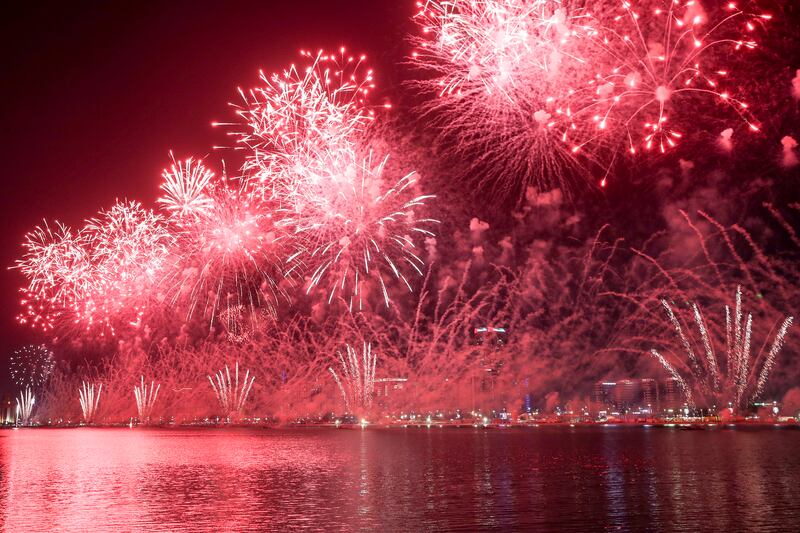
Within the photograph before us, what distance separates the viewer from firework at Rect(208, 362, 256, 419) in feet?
302

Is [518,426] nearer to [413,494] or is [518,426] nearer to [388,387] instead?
[388,387]

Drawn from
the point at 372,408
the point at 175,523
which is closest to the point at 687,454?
the point at 175,523

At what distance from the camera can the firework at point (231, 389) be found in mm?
92188

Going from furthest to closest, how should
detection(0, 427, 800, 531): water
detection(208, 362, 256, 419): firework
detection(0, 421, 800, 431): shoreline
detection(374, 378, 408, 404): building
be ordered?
detection(0, 421, 800, 431): shoreline < detection(208, 362, 256, 419): firework < detection(374, 378, 408, 404): building < detection(0, 427, 800, 531): water

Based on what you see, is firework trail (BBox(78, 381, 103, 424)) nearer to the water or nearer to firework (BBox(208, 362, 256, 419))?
firework (BBox(208, 362, 256, 419))

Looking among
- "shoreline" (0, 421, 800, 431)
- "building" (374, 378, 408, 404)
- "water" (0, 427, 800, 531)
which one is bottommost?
"shoreline" (0, 421, 800, 431)

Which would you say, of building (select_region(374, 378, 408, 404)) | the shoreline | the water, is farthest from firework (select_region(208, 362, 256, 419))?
the water

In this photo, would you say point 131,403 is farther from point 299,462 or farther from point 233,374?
point 299,462

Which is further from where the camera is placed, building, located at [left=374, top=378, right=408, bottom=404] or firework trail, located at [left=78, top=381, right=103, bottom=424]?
firework trail, located at [left=78, top=381, right=103, bottom=424]

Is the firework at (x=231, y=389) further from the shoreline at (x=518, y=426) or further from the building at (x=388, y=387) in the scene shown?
the building at (x=388, y=387)

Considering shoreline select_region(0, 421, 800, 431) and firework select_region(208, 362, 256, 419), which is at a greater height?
firework select_region(208, 362, 256, 419)

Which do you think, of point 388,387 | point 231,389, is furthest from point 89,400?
point 388,387

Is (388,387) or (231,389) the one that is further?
(231,389)

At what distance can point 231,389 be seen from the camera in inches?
4732
